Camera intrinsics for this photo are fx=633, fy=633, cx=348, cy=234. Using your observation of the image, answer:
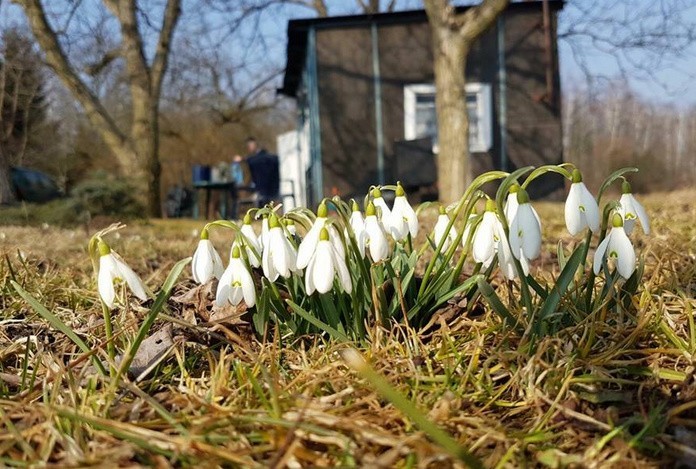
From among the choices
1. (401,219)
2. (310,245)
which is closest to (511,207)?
(401,219)

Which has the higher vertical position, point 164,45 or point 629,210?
point 164,45

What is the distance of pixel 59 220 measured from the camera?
789cm

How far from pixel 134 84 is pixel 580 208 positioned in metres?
12.0

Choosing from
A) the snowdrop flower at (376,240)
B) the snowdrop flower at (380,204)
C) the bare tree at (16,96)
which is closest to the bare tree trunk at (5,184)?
the bare tree at (16,96)

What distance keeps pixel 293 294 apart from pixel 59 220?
23.6 feet

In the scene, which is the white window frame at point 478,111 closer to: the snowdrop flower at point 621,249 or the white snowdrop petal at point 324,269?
the snowdrop flower at point 621,249

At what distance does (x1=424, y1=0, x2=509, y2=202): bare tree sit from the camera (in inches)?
311

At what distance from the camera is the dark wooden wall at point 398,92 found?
38.1 feet

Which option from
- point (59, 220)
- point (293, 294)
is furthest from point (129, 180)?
point (293, 294)

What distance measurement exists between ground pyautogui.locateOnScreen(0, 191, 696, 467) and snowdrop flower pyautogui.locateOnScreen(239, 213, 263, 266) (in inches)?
7.9

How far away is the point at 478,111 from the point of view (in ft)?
38.4

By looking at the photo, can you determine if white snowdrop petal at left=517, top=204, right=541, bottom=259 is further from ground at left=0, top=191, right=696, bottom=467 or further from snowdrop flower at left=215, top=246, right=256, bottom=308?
snowdrop flower at left=215, top=246, right=256, bottom=308

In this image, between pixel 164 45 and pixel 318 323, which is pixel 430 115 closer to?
pixel 164 45

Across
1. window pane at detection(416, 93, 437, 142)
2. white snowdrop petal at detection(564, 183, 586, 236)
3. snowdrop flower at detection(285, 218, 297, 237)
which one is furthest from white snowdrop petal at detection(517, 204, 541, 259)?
window pane at detection(416, 93, 437, 142)
